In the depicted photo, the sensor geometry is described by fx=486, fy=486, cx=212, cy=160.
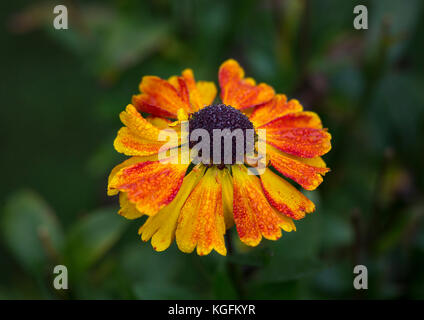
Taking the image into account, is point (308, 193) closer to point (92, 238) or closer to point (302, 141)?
point (302, 141)

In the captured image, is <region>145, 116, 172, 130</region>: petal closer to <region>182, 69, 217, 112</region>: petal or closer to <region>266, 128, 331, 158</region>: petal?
<region>182, 69, 217, 112</region>: petal

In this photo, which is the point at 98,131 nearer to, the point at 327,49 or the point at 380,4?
the point at 327,49

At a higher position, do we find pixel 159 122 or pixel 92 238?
pixel 159 122

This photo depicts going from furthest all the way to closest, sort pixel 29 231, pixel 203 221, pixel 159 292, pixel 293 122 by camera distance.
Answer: pixel 29 231, pixel 159 292, pixel 293 122, pixel 203 221

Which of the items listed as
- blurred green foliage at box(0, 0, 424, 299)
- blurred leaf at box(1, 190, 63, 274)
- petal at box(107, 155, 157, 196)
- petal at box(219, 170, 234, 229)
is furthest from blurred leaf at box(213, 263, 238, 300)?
blurred leaf at box(1, 190, 63, 274)

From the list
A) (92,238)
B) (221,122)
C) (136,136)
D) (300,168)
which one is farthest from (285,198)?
(92,238)

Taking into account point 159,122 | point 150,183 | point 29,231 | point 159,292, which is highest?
point 159,122

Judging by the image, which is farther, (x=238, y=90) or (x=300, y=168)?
(x=238, y=90)
